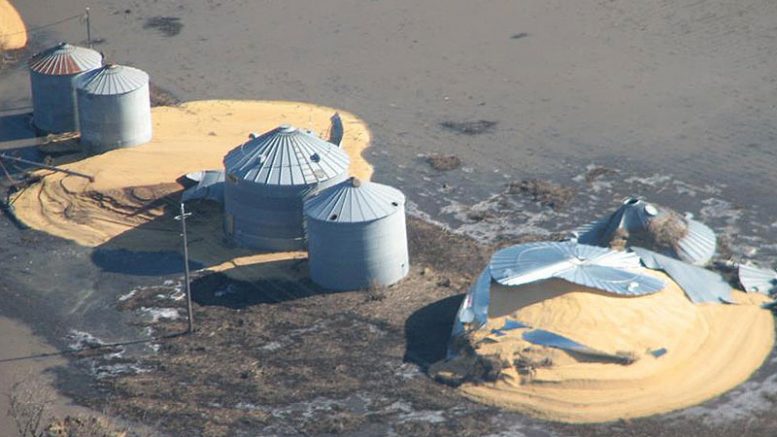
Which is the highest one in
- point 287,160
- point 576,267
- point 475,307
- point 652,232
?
point 287,160

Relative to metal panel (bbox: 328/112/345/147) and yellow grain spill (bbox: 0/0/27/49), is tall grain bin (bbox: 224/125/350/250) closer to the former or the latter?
metal panel (bbox: 328/112/345/147)

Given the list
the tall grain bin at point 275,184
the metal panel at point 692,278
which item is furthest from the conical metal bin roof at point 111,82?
the metal panel at point 692,278

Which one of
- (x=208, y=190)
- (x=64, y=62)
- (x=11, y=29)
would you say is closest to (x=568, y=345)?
(x=208, y=190)

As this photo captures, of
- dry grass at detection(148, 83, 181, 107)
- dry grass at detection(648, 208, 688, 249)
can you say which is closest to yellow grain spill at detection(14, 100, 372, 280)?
dry grass at detection(148, 83, 181, 107)

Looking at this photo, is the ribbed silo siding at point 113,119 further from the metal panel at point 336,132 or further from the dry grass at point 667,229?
the dry grass at point 667,229

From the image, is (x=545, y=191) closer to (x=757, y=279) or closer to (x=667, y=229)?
(x=667, y=229)

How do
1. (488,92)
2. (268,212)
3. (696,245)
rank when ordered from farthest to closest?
1. (488,92)
2. (268,212)
3. (696,245)
